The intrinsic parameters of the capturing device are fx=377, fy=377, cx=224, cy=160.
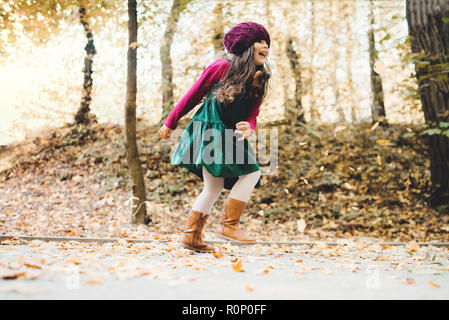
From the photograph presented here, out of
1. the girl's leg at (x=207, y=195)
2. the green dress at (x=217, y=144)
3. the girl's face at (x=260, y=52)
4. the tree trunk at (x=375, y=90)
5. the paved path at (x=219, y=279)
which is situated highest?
the tree trunk at (x=375, y=90)

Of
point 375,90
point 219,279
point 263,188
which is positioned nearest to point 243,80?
point 219,279

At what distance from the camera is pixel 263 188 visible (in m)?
7.75

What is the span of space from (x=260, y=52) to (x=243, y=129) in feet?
2.14

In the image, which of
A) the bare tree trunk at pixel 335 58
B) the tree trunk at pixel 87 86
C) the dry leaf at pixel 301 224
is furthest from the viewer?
the bare tree trunk at pixel 335 58

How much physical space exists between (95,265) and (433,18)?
6.35m

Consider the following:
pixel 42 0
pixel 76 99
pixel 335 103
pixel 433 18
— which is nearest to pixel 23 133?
pixel 76 99

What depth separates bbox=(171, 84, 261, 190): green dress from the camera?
2.92m

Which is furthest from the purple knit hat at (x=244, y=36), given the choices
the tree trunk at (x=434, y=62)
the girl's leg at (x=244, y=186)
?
the tree trunk at (x=434, y=62)

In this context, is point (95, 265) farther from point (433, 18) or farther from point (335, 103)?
point (335, 103)

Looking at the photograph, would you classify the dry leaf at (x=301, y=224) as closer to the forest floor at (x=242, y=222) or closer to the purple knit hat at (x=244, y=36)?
the forest floor at (x=242, y=222)

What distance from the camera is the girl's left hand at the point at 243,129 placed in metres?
2.95

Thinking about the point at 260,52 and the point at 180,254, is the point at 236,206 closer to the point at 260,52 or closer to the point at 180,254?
the point at 180,254

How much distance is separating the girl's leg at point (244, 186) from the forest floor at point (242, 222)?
1.66 feet
